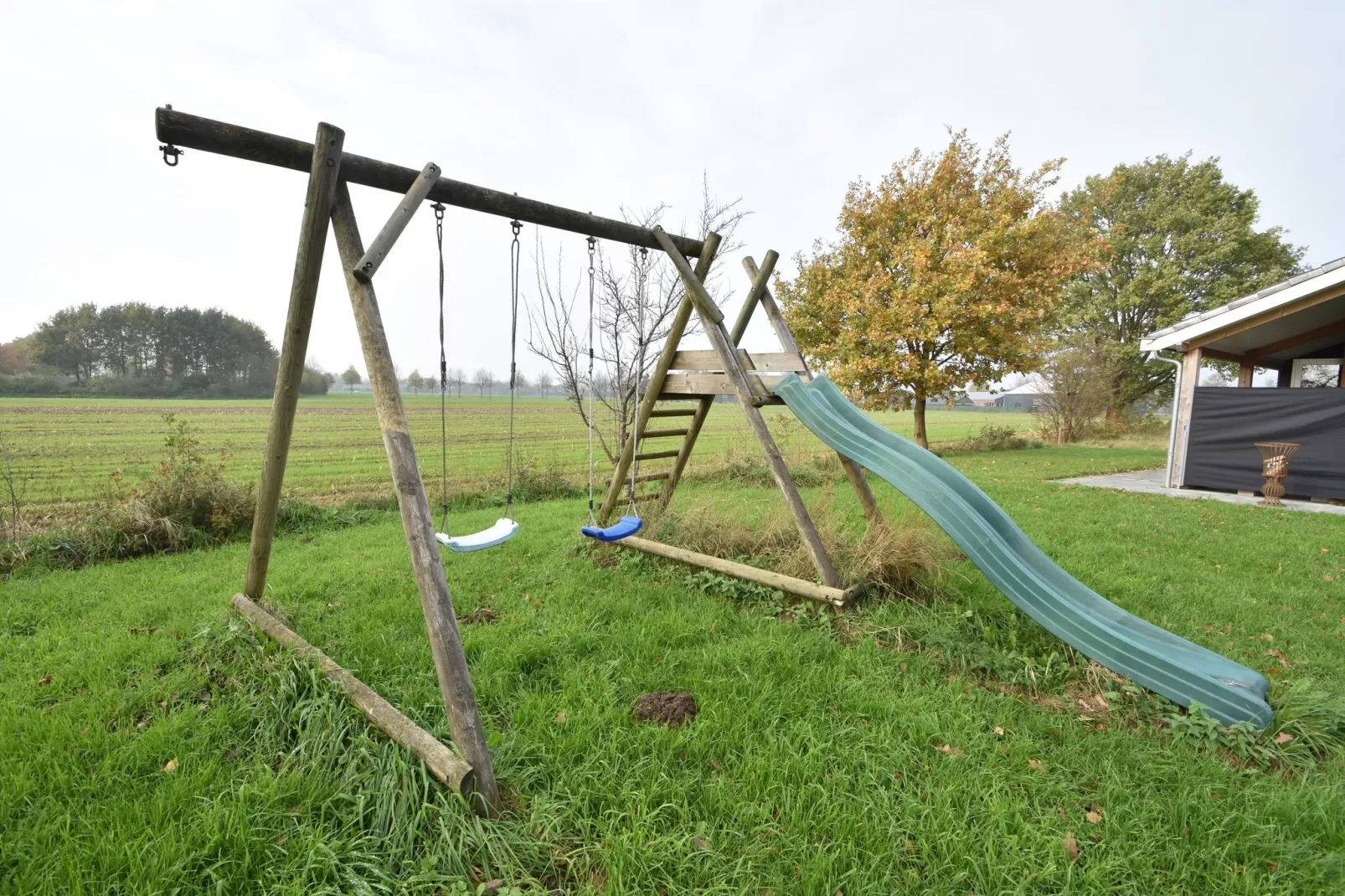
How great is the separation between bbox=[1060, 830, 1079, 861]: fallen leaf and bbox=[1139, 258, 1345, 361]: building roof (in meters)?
10.4

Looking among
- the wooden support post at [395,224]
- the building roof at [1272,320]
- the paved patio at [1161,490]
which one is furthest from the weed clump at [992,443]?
the wooden support post at [395,224]

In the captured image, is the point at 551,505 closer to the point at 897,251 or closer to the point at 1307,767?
the point at 1307,767

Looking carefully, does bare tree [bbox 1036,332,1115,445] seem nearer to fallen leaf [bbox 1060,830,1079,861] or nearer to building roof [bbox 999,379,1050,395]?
building roof [bbox 999,379,1050,395]

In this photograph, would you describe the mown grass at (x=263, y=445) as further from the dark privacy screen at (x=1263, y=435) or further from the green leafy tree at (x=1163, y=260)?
the green leafy tree at (x=1163, y=260)

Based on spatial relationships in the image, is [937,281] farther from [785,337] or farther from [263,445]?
[263,445]

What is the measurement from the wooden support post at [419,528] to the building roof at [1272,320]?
11799mm

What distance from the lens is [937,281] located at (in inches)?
489

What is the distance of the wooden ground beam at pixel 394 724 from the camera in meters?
1.82

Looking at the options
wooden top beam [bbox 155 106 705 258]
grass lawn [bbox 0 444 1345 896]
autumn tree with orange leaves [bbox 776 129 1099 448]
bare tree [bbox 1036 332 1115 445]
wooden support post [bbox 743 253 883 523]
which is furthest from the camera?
bare tree [bbox 1036 332 1115 445]

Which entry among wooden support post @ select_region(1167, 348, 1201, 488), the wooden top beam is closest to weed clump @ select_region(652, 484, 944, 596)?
the wooden top beam

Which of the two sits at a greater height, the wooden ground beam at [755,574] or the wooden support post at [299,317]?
the wooden support post at [299,317]

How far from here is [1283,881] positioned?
163cm

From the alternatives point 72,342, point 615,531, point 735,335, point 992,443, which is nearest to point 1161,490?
point 992,443

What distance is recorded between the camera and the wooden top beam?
2135 mm
